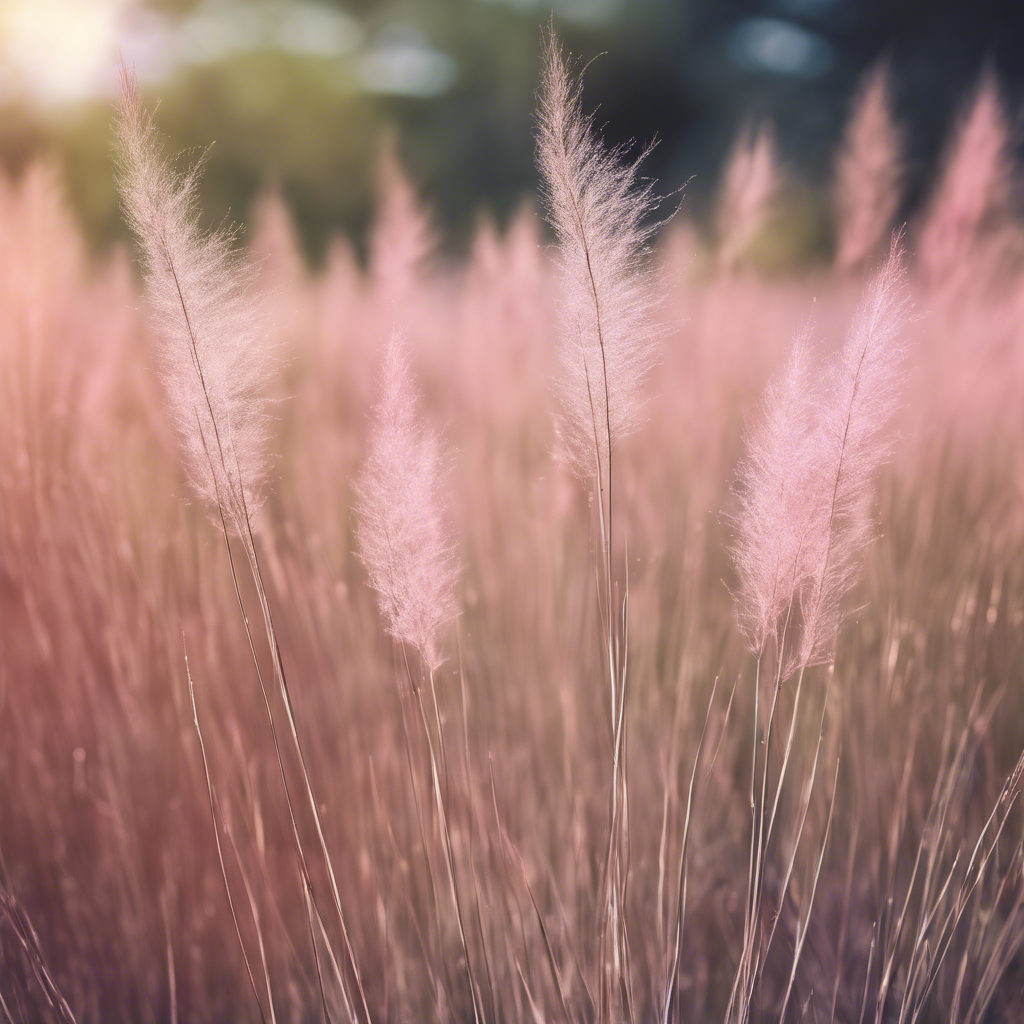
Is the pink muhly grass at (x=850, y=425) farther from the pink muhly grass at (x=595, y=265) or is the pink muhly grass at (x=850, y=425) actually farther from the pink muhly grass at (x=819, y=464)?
the pink muhly grass at (x=595, y=265)

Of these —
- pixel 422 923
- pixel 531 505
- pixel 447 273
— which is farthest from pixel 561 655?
pixel 447 273

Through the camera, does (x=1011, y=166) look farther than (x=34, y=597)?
Yes

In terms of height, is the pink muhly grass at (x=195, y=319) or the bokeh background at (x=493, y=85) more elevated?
the bokeh background at (x=493, y=85)

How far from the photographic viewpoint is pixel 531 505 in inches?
44.3

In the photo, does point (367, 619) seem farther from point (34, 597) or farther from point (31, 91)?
point (31, 91)

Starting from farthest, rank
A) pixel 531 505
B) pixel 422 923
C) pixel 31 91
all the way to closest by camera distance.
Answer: pixel 31 91 → pixel 531 505 → pixel 422 923

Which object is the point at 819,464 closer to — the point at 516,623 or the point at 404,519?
the point at 404,519

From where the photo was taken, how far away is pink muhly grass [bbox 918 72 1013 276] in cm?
109

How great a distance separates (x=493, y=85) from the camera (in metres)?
1.49

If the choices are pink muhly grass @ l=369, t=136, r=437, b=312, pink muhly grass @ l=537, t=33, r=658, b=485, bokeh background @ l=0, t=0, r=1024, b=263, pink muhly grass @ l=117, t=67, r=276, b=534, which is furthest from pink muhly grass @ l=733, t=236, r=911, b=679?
bokeh background @ l=0, t=0, r=1024, b=263

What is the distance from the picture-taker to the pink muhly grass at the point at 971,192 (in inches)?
43.0

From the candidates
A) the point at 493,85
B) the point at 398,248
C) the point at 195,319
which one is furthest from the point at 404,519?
the point at 493,85

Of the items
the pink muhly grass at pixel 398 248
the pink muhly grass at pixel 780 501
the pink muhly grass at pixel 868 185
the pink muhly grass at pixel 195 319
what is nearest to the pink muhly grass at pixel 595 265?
the pink muhly grass at pixel 780 501

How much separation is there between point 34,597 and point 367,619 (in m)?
0.47
